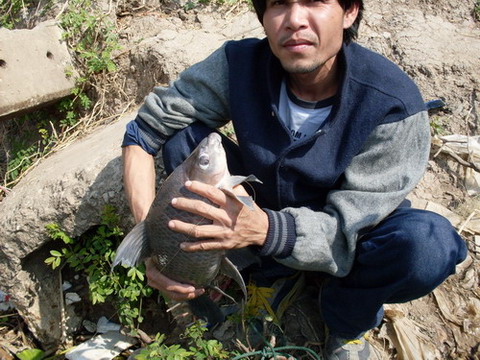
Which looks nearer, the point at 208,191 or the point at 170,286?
the point at 208,191

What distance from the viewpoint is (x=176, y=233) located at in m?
2.13

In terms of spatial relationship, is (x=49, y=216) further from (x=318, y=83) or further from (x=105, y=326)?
(x=318, y=83)

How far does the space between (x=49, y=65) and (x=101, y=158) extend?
1775mm

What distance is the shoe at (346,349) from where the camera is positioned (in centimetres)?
268

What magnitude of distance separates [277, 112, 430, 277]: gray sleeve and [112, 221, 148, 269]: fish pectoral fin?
69 cm

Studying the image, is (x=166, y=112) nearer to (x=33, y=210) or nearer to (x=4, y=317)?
(x=33, y=210)

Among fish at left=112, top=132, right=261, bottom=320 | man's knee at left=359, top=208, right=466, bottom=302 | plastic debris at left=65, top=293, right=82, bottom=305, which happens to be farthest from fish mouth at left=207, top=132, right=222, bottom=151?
plastic debris at left=65, top=293, right=82, bottom=305

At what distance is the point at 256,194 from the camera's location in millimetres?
2742

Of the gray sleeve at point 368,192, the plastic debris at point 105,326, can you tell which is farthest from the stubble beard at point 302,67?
the plastic debris at point 105,326

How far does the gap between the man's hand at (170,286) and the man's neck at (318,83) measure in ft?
3.79

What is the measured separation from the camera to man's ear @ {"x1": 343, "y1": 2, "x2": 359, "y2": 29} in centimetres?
242

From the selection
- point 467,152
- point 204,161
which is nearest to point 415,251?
point 204,161

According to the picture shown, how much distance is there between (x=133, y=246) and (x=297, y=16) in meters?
1.33

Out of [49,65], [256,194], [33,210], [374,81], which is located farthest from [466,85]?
[49,65]
